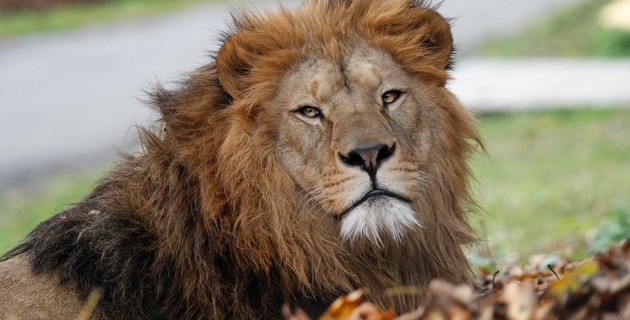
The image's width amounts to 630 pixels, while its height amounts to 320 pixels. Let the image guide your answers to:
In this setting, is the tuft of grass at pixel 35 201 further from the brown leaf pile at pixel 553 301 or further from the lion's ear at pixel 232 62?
the brown leaf pile at pixel 553 301

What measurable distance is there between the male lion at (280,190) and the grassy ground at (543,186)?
1.28 metres

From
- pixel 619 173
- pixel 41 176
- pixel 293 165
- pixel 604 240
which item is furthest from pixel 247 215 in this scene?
pixel 41 176

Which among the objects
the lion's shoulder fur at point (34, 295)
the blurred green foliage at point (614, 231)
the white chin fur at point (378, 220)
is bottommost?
the blurred green foliage at point (614, 231)

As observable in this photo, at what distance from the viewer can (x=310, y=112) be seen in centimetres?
475

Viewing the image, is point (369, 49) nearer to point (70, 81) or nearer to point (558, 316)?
point (558, 316)

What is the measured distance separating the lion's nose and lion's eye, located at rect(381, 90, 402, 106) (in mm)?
415

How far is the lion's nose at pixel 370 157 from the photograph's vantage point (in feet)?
14.2

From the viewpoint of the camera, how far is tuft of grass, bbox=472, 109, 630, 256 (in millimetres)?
8188

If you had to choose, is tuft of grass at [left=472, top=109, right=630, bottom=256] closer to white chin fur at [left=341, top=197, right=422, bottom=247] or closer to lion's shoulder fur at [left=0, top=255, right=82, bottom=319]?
white chin fur at [left=341, top=197, right=422, bottom=247]

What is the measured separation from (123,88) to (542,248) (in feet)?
35.3

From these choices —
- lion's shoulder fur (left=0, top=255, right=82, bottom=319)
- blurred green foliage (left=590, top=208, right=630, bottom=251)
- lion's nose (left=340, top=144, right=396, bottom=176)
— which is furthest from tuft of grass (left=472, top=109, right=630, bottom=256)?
lion's shoulder fur (left=0, top=255, right=82, bottom=319)

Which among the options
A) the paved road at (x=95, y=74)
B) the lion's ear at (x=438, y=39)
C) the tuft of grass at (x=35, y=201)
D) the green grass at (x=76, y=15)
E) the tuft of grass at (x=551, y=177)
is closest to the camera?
the lion's ear at (x=438, y=39)

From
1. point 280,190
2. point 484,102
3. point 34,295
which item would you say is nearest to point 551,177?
point 484,102

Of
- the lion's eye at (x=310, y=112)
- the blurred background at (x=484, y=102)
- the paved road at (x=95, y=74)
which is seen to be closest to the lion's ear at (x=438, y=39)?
the blurred background at (x=484, y=102)
